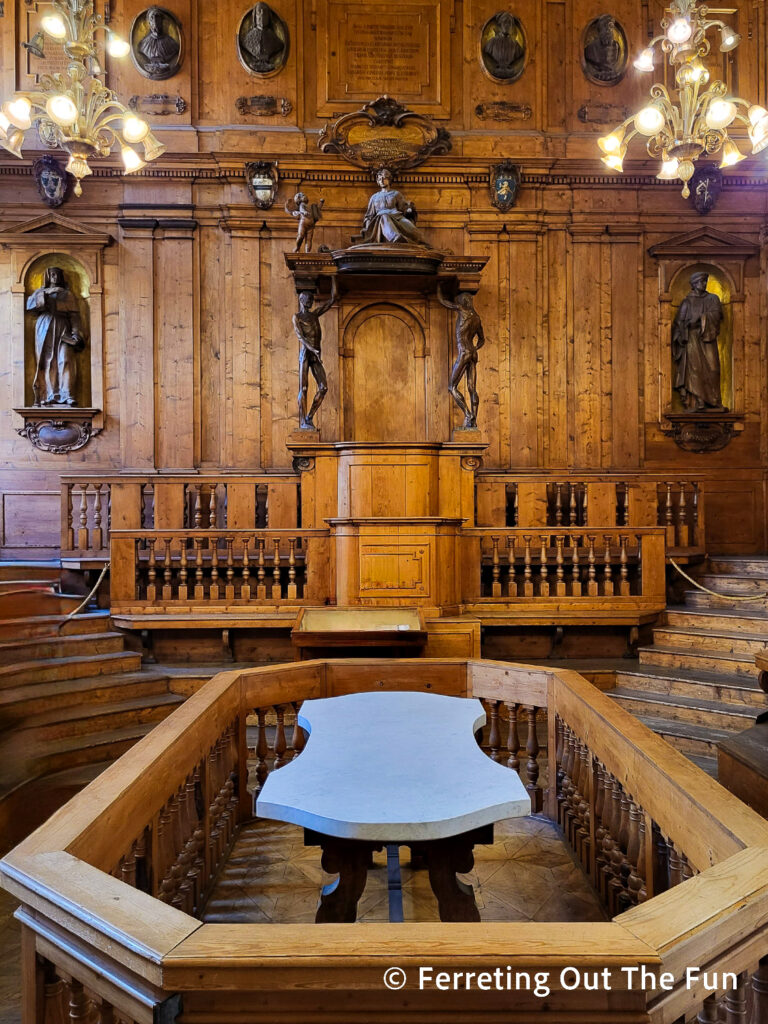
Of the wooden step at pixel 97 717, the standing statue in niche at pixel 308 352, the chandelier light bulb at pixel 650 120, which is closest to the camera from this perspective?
the wooden step at pixel 97 717

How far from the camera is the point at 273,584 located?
5.62 meters

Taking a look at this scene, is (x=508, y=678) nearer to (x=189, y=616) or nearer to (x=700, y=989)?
(x=700, y=989)

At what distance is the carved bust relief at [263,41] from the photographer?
7.85 metres

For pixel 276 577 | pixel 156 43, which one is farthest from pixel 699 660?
pixel 156 43

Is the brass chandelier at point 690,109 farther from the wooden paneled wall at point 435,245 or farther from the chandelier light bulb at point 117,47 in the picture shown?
the chandelier light bulb at point 117,47

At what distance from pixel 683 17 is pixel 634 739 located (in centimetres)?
499

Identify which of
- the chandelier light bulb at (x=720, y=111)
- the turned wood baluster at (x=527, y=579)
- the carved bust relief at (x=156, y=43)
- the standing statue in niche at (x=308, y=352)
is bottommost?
the turned wood baluster at (x=527, y=579)

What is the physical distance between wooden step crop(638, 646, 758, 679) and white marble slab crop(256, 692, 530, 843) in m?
3.27

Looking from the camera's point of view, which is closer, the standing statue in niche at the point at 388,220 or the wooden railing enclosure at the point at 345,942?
the wooden railing enclosure at the point at 345,942

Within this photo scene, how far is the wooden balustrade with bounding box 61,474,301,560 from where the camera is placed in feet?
19.2

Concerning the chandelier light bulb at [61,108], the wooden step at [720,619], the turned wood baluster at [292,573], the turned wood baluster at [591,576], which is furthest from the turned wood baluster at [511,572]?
the chandelier light bulb at [61,108]

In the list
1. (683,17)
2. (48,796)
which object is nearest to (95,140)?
(683,17)

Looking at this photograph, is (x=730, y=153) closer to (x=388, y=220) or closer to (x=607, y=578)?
(x=388, y=220)

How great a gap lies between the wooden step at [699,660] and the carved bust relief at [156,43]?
8136mm
